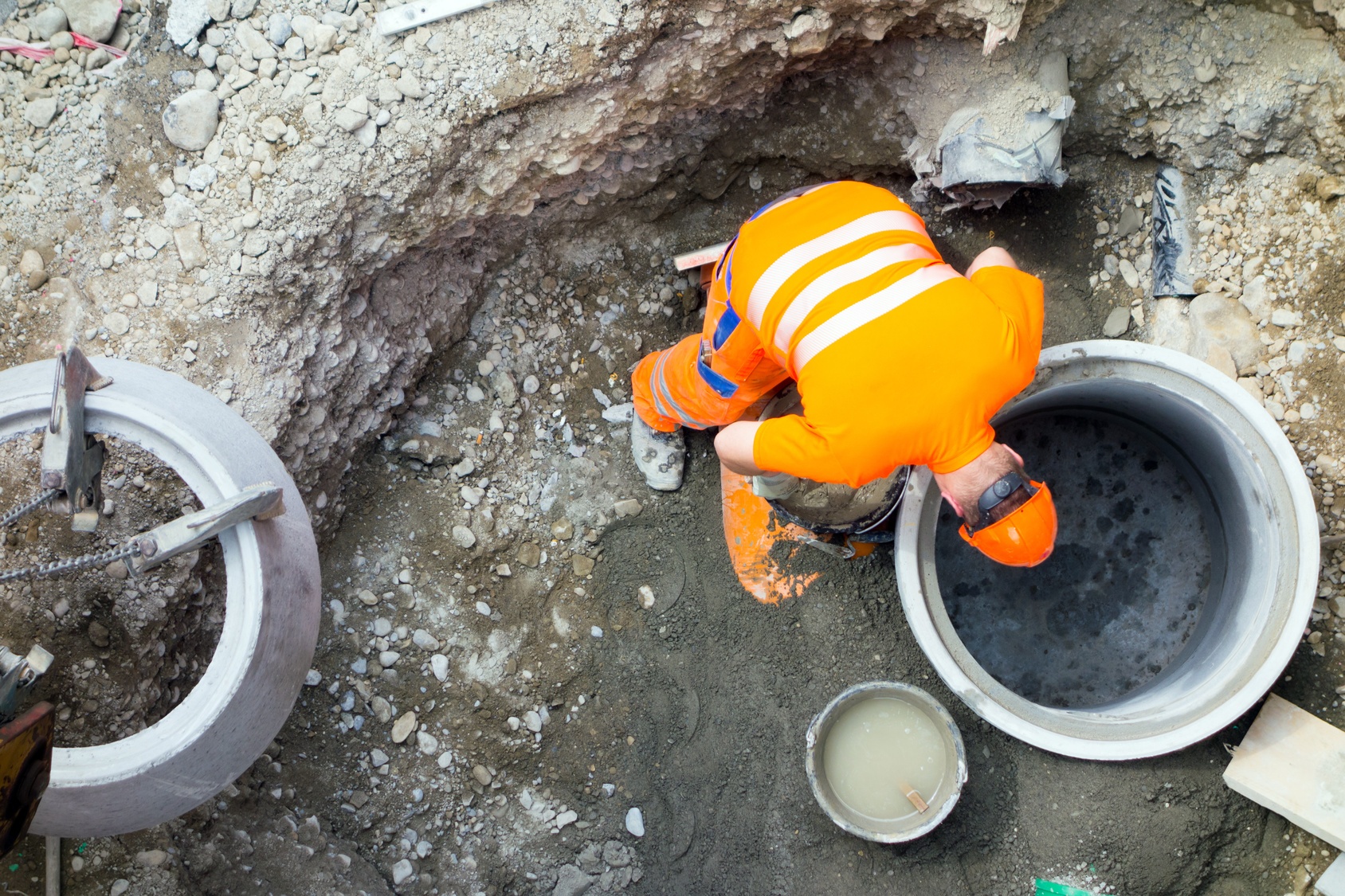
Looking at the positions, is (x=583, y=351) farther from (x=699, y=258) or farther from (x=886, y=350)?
(x=886, y=350)

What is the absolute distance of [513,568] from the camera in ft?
10.1

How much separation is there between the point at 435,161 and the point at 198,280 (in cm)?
72

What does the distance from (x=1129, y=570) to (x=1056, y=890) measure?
1116 mm

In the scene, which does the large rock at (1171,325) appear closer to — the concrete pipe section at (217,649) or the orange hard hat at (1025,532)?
the orange hard hat at (1025,532)

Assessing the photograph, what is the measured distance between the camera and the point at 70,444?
1741mm

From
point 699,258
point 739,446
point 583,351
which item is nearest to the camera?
point 739,446

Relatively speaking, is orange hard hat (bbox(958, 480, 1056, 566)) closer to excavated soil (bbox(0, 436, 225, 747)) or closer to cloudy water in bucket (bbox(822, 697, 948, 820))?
cloudy water in bucket (bbox(822, 697, 948, 820))

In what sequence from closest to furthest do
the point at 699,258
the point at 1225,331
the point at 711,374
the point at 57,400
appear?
the point at 57,400, the point at 711,374, the point at 1225,331, the point at 699,258

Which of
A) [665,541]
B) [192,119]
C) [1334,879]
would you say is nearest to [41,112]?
[192,119]

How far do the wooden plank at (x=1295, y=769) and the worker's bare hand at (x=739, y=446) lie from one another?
1838 millimetres

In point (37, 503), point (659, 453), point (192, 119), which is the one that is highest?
point (192, 119)

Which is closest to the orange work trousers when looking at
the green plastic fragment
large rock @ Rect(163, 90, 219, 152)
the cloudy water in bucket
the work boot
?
the work boot

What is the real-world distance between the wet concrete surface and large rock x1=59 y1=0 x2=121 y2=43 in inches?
118

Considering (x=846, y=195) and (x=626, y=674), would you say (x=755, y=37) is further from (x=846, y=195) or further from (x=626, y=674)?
(x=626, y=674)
